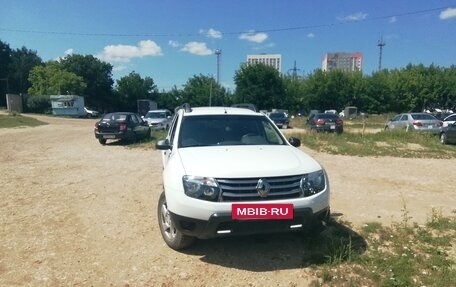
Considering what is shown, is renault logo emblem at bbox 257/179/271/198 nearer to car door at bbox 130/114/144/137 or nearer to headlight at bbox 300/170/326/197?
headlight at bbox 300/170/326/197

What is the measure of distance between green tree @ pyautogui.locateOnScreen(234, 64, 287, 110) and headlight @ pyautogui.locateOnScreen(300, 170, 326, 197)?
60407mm

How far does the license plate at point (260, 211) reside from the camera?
12.8 feet

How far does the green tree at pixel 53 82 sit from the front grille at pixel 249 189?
223 feet

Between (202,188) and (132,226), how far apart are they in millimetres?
2026

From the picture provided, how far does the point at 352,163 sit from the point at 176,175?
29.7 feet

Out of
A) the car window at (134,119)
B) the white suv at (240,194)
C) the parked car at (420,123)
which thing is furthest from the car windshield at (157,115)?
the white suv at (240,194)

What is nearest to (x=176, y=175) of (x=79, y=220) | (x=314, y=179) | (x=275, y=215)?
(x=275, y=215)

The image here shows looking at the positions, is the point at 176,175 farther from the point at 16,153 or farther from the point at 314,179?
the point at 16,153

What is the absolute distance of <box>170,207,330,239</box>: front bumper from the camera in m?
3.93

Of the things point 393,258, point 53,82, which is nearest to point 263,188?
point 393,258

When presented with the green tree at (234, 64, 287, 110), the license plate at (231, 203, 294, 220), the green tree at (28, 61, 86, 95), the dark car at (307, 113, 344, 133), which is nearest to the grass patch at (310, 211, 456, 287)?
the license plate at (231, 203, 294, 220)

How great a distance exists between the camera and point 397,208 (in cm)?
661

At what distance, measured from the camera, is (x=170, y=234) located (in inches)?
187

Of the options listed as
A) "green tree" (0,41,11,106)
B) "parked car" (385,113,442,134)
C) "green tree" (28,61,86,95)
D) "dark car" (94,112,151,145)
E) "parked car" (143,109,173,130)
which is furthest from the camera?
"green tree" (0,41,11,106)
